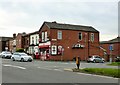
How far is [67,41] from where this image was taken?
63.2 m

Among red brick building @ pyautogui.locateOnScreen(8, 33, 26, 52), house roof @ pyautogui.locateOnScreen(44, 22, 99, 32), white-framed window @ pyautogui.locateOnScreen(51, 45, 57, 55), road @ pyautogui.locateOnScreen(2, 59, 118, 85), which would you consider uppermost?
house roof @ pyautogui.locateOnScreen(44, 22, 99, 32)

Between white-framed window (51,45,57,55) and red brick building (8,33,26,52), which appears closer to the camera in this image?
white-framed window (51,45,57,55)

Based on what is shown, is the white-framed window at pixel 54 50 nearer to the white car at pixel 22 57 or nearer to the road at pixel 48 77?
the white car at pixel 22 57

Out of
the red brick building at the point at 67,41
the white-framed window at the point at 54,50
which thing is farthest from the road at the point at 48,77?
the red brick building at the point at 67,41

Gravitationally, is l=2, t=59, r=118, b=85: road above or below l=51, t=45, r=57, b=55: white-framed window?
below

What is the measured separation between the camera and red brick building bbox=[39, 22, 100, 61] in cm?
6103

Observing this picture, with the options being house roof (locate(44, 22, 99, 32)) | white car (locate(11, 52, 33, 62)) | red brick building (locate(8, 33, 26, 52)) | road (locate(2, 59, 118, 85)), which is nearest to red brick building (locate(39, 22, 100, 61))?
house roof (locate(44, 22, 99, 32))

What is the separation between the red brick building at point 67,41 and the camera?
6103cm

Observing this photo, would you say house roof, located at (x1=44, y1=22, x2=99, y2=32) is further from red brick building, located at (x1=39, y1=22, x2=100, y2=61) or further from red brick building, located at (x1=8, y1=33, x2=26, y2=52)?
red brick building, located at (x1=8, y1=33, x2=26, y2=52)

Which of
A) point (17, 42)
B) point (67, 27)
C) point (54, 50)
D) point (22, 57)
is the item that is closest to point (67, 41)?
point (67, 27)

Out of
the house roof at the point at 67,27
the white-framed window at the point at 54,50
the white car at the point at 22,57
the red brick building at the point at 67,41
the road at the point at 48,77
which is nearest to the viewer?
the road at the point at 48,77

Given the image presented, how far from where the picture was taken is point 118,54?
74.2m

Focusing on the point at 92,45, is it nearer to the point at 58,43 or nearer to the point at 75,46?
the point at 75,46

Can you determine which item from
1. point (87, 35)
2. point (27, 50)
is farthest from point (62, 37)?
point (27, 50)
